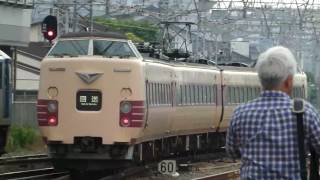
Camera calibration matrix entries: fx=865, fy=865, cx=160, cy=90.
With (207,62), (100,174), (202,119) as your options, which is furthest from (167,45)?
(100,174)

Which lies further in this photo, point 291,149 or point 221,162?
point 221,162

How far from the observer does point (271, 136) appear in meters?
4.83

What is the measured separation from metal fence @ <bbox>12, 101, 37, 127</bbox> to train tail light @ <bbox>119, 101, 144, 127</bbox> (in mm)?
14053

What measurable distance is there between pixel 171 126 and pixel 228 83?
21.7 ft

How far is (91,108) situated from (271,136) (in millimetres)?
10617

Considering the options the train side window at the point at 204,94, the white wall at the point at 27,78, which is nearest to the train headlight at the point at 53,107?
the train side window at the point at 204,94

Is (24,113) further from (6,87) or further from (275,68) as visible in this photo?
(275,68)

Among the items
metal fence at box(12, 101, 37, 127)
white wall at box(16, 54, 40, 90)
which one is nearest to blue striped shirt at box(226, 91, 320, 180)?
metal fence at box(12, 101, 37, 127)

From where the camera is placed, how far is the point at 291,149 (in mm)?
4797

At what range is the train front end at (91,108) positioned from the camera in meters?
15.2

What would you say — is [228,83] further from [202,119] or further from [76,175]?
[76,175]

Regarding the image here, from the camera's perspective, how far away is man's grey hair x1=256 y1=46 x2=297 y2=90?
193 inches

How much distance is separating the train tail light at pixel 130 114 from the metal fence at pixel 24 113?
14053mm

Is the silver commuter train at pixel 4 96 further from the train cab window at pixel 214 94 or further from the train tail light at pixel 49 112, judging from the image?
the train cab window at pixel 214 94
